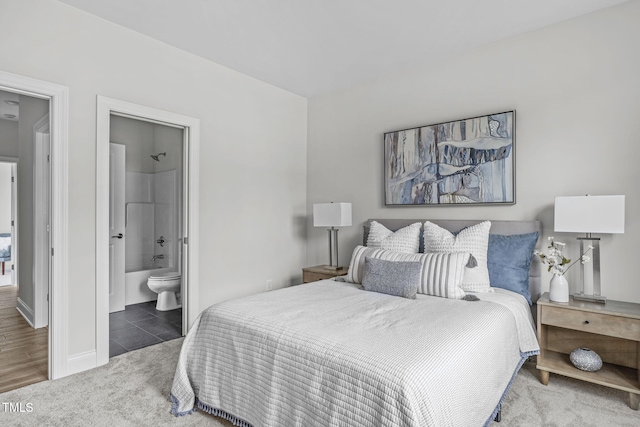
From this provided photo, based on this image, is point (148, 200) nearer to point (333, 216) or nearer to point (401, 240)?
point (333, 216)

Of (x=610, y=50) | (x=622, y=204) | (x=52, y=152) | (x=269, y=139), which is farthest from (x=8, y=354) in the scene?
(x=610, y=50)

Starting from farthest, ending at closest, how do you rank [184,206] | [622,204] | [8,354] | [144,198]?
1. [144,198]
2. [184,206]
3. [8,354]
4. [622,204]

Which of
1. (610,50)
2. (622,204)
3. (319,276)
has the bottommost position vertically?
(319,276)

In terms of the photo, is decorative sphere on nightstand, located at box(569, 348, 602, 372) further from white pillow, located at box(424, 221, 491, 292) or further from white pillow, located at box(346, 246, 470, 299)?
white pillow, located at box(346, 246, 470, 299)

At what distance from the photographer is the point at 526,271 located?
2.74 metres

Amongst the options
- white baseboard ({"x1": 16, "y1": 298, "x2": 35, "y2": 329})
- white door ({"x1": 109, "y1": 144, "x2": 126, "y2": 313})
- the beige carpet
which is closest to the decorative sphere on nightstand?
the beige carpet

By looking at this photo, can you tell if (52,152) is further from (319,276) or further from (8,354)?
(319,276)

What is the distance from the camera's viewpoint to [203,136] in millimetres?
3523

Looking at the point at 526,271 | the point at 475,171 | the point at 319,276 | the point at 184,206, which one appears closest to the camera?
the point at 526,271

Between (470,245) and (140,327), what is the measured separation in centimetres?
338

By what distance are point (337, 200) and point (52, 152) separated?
9.17 ft

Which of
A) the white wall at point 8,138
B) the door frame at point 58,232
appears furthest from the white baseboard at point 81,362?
the white wall at point 8,138

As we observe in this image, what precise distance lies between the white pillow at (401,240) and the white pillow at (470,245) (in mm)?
141

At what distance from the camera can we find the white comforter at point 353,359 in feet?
4.49
